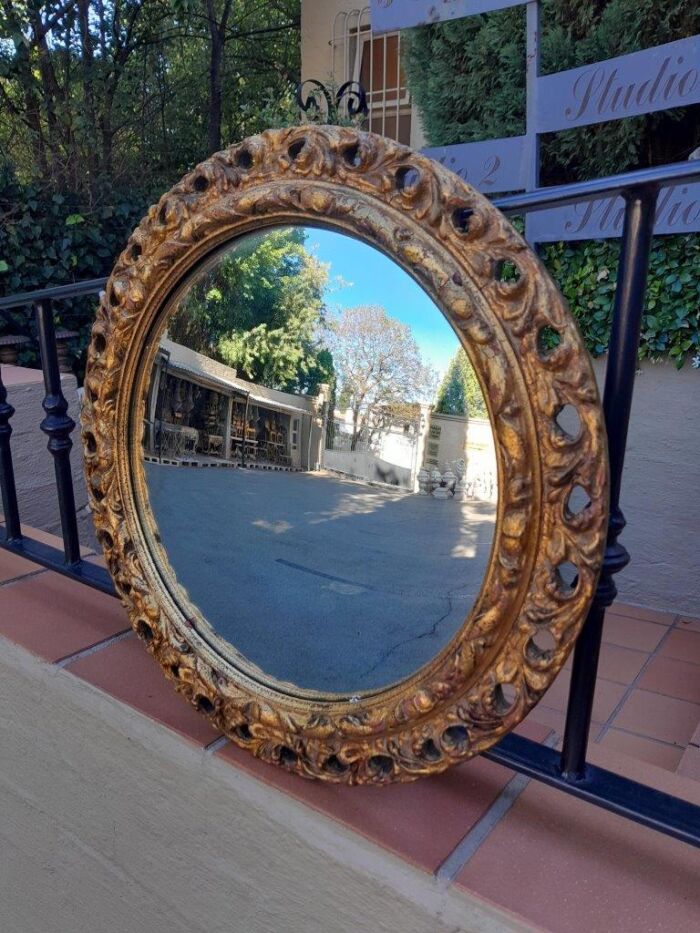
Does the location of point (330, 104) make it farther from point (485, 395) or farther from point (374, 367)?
point (485, 395)

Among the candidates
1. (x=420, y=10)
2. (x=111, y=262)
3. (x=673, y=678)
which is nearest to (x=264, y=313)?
(x=673, y=678)

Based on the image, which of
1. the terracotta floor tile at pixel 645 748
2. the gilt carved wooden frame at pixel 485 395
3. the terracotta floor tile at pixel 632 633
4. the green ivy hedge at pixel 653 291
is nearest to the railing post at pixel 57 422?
the gilt carved wooden frame at pixel 485 395

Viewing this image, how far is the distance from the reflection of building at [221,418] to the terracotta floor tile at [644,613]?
8.36 feet

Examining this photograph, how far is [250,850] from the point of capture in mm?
1022

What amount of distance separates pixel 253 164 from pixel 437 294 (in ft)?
1.06

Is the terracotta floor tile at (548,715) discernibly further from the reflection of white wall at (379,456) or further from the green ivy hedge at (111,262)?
the green ivy hedge at (111,262)

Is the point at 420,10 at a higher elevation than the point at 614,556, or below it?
higher

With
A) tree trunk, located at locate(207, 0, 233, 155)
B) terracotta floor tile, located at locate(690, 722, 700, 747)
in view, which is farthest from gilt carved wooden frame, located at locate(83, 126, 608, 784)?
tree trunk, located at locate(207, 0, 233, 155)

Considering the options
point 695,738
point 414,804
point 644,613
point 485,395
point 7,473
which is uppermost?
point 485,395

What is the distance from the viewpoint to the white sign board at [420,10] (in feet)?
10.0

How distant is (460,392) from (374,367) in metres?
0.12

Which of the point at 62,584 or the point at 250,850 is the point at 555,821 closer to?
the point at 250,850

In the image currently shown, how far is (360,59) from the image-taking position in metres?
5.16

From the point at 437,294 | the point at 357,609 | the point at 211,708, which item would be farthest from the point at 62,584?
the point at 437,294
